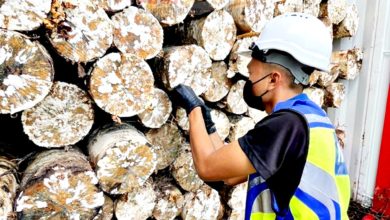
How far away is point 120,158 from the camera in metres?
1.75

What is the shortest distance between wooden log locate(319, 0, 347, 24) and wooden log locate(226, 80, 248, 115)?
130 centimetres

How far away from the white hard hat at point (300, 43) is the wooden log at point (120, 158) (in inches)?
30.7

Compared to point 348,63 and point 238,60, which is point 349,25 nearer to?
point 348,63

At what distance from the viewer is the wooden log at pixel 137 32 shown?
5.92 ft

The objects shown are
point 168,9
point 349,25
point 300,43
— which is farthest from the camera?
point 349,25

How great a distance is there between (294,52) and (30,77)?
103 cm

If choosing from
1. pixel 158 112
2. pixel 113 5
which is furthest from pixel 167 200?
pixel 113 5

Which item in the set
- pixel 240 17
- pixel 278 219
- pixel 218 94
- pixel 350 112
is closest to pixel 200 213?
pixel 218 94

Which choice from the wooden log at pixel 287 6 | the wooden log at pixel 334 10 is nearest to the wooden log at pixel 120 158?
the wooden log at pixel 287 6

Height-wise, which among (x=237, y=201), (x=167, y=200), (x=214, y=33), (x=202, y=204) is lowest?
(x=237, y=201)

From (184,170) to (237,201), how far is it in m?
0.56

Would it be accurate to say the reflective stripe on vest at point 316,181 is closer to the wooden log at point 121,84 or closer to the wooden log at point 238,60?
the wooden log at point 121,84

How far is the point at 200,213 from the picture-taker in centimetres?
235

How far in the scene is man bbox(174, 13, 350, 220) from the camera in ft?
3.83
